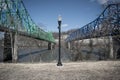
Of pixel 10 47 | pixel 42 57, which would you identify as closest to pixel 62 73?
pixel 10 47

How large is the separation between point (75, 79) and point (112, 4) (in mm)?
27768

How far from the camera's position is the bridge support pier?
28.5m

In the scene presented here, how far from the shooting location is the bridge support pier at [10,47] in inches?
1124

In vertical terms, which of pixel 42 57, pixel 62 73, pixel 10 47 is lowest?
pixel 42 57

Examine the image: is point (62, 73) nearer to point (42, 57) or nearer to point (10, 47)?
point (10, 47)

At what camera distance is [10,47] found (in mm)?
29281

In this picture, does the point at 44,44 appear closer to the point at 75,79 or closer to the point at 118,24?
the point at 118,24

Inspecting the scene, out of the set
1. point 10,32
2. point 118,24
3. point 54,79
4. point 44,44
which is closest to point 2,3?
point 10,32

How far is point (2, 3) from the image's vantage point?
99.5ft

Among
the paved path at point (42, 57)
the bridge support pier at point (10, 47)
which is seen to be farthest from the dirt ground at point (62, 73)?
the bridge support pier at point (10, 47)

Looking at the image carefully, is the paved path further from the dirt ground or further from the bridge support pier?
the dirt ground

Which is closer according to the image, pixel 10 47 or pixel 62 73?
pixel 62 73

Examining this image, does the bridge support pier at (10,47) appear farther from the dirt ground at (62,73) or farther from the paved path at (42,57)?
the dirt ground at (62,73)

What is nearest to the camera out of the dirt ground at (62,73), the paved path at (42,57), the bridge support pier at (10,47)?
the dirt ground at (62,73)
